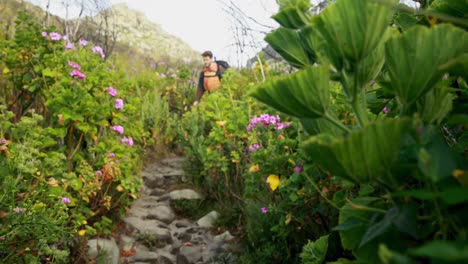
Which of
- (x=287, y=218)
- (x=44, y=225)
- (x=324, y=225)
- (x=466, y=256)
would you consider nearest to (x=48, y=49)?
(x=44, y=225)

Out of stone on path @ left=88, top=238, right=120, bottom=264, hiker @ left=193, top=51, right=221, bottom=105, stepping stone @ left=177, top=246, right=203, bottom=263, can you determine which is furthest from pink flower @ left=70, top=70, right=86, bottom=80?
hiker @ left=193, top=51, right=221, bottom=105

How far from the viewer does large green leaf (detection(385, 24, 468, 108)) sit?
1.30 feet

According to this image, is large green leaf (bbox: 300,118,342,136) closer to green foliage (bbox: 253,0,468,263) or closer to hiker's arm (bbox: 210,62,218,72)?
green foliage (bbox: 253,0,468,263)

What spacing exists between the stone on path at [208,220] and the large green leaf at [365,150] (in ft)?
12.7

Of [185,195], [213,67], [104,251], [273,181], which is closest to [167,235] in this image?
[185,195]

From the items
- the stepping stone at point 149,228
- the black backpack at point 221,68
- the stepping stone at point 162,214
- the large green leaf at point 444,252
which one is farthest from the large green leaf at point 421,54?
the black backpack at point 221,68

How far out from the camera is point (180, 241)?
3922 mm

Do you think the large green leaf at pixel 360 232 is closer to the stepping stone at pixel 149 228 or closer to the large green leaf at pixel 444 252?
the large green leaf at pixel 444 252

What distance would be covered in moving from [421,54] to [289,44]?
180mm

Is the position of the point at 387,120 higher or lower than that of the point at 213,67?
higher

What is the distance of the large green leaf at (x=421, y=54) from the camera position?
396 millimetres

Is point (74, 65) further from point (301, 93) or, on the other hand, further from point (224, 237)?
point (301, 93)

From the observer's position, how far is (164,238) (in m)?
3.87

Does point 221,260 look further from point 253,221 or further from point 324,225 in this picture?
point 324,225
